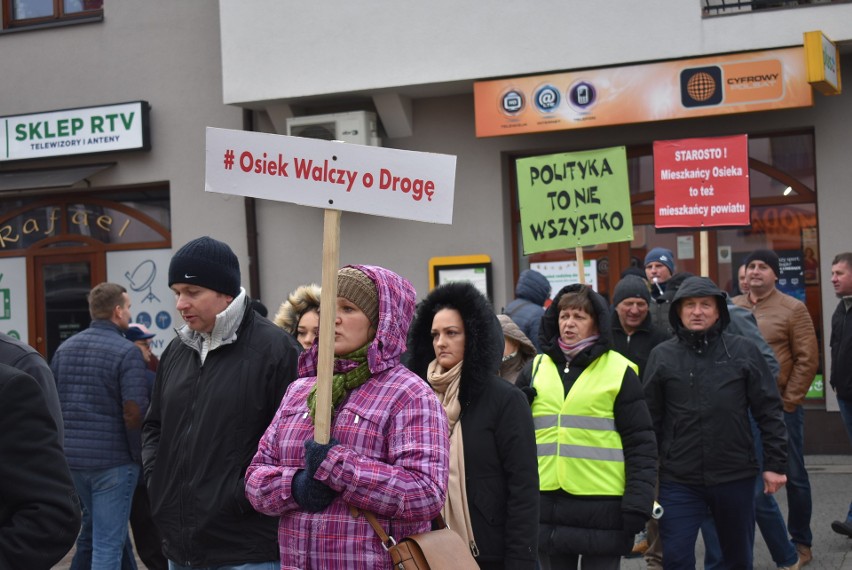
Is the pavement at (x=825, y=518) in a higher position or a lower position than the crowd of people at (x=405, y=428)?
lower

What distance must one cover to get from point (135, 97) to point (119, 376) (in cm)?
827

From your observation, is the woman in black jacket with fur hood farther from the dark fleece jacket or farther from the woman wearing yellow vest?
the dark fleece jacket

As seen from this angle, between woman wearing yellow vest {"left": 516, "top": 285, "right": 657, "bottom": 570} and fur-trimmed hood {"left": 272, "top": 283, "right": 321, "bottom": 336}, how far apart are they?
5.54 ft

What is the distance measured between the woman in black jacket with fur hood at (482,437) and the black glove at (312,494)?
1128 mm

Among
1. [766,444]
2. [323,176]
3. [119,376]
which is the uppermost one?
[323,176]

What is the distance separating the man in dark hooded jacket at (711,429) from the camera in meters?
6.22

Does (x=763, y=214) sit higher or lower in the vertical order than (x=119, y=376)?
higher

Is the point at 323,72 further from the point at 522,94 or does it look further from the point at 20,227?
the point at 20,227

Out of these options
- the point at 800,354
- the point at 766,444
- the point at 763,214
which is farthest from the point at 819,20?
the point at 766,444

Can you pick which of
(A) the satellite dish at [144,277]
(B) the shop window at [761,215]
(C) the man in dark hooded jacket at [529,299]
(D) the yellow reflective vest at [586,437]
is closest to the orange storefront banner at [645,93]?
(B) the shop window at [761,215]

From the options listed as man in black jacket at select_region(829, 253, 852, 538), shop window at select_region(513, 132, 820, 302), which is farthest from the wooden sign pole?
shop window at select_region(513, 132, 820, 302)

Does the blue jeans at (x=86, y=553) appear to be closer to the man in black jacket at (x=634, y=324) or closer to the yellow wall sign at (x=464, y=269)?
the man in black jacket at (x=634, y=324)

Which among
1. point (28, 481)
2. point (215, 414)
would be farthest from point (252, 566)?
point (28, 481)

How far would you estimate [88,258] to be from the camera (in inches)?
600
